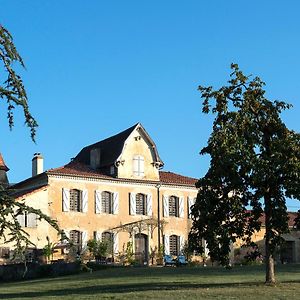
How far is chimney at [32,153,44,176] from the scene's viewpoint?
51.3 meters

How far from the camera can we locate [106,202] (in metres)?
49.6

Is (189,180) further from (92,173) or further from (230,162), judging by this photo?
(230,162)

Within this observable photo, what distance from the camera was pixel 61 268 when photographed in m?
39.4

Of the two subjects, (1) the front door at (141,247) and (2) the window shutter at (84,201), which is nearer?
(2) the window shutter at (84,201)

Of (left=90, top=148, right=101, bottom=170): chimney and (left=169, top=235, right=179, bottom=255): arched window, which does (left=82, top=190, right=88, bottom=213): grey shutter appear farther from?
(left=169, top=235, right=179, bottom=255): arched window

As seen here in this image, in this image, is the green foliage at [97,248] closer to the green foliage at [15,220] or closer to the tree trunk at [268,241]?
the tree trunk at [268,241]

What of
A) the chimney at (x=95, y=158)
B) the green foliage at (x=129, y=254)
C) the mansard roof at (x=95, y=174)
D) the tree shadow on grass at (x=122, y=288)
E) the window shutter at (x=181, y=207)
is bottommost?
the tree shadow on grass at (x=122, y=288)

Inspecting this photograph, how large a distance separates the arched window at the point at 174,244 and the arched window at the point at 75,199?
27.6ft

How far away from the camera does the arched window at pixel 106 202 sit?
1943 inches

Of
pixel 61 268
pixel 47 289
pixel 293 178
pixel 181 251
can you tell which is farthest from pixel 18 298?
pixel 181 251

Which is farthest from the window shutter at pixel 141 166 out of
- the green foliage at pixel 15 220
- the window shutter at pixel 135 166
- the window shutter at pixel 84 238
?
the green foliage at pixel 15 220

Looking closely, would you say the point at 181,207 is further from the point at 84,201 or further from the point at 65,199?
the point at 65,199

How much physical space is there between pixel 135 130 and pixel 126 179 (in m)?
4.04

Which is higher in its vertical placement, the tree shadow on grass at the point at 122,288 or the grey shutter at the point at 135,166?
the grey shutter at the point at 135,166
